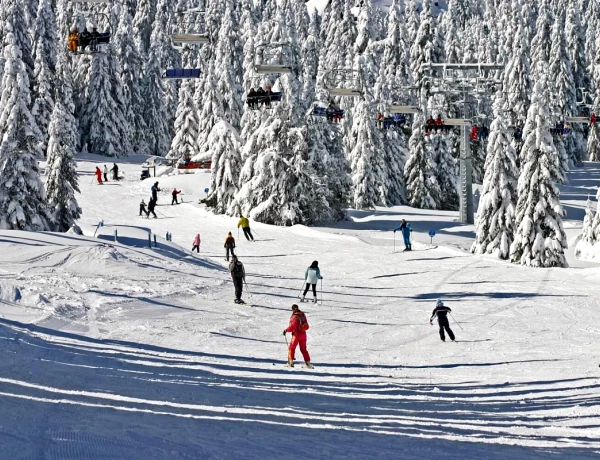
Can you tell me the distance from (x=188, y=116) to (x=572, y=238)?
33.5 meters

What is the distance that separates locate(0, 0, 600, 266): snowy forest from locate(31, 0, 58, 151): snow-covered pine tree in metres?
0.19

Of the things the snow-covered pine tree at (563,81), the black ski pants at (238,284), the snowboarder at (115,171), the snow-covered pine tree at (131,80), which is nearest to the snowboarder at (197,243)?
the black ski pants at (238,284)

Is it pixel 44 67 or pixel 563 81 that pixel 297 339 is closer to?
pixel 44 67

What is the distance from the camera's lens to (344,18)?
3516 inches

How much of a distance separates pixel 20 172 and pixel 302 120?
16.9m

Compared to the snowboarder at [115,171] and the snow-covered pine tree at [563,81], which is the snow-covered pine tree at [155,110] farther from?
the snow-covered pine tree at [563,81]

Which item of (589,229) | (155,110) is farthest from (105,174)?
(589,229)

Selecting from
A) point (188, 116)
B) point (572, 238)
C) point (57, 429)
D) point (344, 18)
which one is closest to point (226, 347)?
point (57, 429)

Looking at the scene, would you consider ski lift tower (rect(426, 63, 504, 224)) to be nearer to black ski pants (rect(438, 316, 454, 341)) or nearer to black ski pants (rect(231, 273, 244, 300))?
black ski pants (rect(231, 273, 244, 300))

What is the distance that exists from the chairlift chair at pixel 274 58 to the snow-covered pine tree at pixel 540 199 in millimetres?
10484

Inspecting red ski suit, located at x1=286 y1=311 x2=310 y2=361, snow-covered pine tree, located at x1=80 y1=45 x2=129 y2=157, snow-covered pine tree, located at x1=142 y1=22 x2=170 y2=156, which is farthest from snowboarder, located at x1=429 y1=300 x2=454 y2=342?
snow-covered pine tree, located at x1=142 y1=22 x2=170 y2=156

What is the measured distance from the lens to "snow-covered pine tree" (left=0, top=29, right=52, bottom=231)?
3500 centimetres

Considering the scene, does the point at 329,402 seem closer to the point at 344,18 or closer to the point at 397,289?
the point at 397,289

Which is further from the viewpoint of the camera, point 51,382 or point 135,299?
point 135,299
